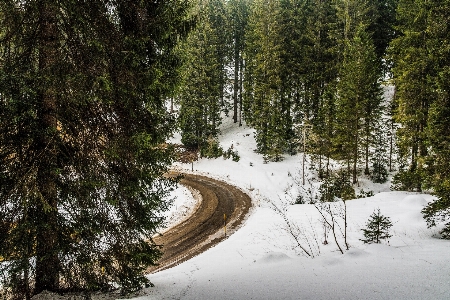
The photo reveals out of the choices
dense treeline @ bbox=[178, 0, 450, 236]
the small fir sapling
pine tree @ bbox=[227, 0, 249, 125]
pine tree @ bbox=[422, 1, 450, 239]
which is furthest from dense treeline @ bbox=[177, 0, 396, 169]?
the small fir sapling

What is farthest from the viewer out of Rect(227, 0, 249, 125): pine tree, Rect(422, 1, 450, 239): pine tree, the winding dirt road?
Rect(227, 0, 249, 125): pine tree

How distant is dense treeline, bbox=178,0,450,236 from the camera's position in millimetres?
20906

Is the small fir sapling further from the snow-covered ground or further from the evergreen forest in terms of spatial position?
the evergreen forest

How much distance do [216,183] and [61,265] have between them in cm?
2180

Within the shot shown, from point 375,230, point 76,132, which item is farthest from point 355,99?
point 76,132

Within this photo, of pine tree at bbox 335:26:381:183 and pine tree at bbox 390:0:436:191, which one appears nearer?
pine tree at bbox 390:0:436:191

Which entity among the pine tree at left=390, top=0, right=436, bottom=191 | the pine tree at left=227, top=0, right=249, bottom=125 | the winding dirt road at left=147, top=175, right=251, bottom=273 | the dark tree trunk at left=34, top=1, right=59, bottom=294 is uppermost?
the pine tree at left=227, top=0, right=249, bottom=125

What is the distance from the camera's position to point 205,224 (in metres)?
19.3

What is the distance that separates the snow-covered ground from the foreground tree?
2561 mm

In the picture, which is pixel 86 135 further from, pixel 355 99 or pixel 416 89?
pixel 355 99

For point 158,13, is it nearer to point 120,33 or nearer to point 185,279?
point 120,33

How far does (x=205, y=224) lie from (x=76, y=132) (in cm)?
1365

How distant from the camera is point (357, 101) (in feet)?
82.2

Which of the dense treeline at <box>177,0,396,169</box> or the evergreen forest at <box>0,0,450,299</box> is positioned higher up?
the dense treeline at <box>177,0,396,169</box>
